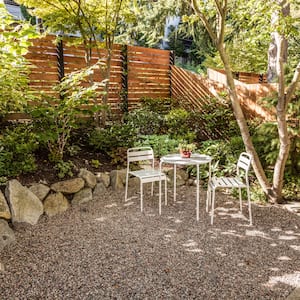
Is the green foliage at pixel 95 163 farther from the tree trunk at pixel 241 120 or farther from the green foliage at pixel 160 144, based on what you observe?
the tree trunk at pixel 241 120

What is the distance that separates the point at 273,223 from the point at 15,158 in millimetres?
3054

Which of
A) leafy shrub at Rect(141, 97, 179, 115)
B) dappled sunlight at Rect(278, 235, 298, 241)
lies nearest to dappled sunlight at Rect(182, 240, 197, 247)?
dappled sunlight at Rect(278, 235, 298, 241)

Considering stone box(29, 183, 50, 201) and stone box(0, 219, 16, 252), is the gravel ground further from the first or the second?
stone box(29, 183, 50, 201)

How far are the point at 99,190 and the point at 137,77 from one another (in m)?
3.64

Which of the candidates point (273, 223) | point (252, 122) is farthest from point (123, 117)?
point (273, 223)

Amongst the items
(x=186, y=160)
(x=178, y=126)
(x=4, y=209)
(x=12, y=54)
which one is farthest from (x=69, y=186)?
(x=178, y=126)

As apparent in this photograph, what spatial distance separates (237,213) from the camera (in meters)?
3.69

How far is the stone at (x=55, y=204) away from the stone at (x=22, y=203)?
96 millimetres

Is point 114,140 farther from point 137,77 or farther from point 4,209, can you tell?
point 137,77

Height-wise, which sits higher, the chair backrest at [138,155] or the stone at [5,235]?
the chair backrest at [138,155]

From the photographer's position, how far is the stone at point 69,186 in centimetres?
368

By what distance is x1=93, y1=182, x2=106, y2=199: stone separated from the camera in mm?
4071

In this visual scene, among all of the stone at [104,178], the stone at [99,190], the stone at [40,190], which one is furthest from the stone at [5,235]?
the stone at [104,178]

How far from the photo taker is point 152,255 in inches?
105
